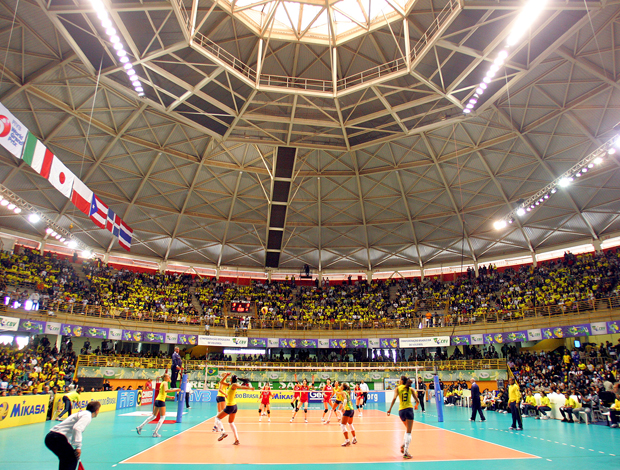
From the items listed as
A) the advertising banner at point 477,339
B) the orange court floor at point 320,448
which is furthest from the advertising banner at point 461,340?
the orange court floor at point 320,448

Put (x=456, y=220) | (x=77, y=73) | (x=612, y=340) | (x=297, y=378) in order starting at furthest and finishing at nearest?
(x=456, y=220), (x=297, y=378), (x=612, y=340), (x=77, y=73)

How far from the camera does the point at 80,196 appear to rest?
80.9ft

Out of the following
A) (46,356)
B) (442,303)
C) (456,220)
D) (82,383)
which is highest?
(456,220)

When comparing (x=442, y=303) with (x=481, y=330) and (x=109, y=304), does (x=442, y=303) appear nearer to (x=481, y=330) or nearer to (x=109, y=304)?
(x=481, y=330)

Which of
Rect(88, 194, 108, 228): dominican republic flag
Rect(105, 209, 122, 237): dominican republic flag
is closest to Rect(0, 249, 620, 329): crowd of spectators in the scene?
Rect(105, 209, 122, 237): dominican republic flag

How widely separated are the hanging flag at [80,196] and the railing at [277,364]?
17.1 metres

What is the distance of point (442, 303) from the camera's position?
Result: 48.6 meters

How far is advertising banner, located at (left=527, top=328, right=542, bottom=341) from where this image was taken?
3584cm

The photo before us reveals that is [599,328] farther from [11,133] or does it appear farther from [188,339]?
[11,133]

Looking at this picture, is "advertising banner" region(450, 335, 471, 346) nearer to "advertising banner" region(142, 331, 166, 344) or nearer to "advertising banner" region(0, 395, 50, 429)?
"advertising banner" region(142, 331, 166, 344)

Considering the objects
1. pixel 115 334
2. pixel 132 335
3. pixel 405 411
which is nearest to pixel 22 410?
pixel 405 411

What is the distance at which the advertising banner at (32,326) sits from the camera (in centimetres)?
3324

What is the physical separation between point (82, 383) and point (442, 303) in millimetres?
38772

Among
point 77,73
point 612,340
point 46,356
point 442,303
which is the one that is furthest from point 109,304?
point 612,340
